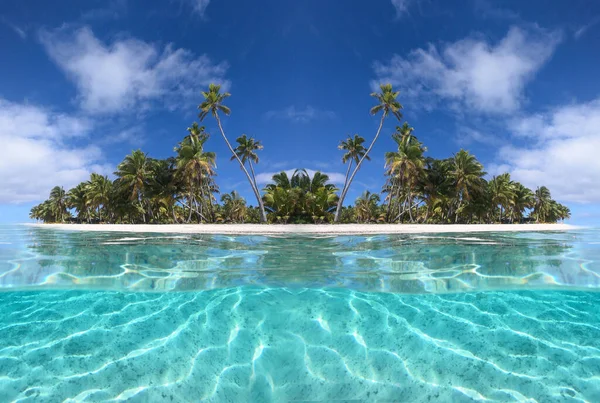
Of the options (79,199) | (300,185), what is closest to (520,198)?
(300,185)

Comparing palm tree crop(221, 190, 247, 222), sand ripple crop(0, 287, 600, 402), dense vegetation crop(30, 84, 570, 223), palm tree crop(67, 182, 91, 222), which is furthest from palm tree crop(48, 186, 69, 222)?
sand ripple crop(0, 287, 600, 402)

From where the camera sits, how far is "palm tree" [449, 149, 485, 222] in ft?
154

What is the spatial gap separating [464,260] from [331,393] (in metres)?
6.90

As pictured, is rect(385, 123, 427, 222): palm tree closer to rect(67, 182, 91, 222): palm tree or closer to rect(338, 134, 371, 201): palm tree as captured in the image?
rect(338, 134, 371, 201): palm tree

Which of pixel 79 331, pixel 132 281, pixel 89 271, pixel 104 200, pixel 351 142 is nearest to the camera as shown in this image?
pixel 79 331

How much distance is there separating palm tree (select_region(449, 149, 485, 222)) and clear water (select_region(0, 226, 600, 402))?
41467 millimetres

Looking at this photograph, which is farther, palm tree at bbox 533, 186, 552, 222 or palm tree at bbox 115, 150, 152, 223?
palm tree at bbox 533, 186, 552, 222

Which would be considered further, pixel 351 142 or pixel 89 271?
pixel 351 142

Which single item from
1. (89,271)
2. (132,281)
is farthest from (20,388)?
(89,271)

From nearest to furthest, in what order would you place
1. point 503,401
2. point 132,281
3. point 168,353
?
point 503,401 < point 168,353 < point 132,281

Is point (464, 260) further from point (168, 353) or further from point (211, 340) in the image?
point (168, 353)

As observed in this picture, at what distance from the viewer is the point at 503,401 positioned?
4.02 metres

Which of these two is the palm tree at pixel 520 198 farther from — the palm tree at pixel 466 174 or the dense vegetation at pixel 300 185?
the palm tree at pixel 466 174

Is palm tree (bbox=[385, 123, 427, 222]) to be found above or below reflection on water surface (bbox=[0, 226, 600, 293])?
above
